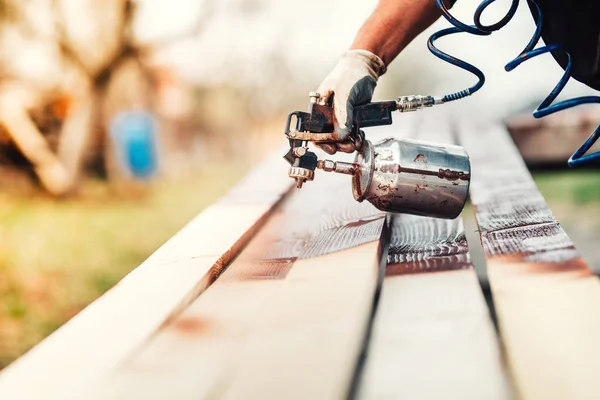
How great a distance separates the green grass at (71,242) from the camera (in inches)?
147

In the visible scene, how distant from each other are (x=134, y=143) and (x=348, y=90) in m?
6.10

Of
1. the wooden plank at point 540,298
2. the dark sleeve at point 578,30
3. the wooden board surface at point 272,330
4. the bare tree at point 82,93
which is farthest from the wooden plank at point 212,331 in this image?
the bare tree at point 82,93

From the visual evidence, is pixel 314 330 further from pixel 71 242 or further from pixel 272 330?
pixel 71 242

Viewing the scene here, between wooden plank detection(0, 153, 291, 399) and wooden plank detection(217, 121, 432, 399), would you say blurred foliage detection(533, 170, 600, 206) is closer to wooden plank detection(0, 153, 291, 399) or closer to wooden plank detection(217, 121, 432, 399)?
wooden plank detection(0, 153, 291, 399)

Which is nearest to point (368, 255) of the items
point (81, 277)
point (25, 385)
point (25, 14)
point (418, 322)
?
point (418, 322)

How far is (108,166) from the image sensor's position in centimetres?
756

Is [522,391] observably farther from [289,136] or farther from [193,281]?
[289,136]

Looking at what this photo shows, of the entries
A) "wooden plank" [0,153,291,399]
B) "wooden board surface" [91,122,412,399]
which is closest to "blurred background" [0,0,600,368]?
"wooden plank" [0,153,291,399]

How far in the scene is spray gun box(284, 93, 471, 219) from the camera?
1.65 meters

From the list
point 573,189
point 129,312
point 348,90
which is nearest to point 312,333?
point 129,312

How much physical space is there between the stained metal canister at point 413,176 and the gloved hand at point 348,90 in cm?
7

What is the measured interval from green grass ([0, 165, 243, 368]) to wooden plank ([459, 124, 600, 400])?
2.64m

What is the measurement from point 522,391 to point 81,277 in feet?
12.6

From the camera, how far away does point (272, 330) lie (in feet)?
3.53
